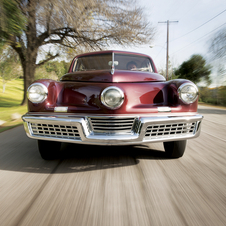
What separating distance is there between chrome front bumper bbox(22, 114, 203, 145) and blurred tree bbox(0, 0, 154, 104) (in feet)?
15.5

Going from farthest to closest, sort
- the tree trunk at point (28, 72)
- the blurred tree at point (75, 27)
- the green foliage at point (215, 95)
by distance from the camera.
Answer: the green foliage at point (215, 95) < the tree trunk at point (28, 72) < the blurred tree at point (75, 27)

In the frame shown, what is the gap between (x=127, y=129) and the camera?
2.46 m

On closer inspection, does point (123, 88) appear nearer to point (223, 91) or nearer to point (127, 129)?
point (127, 129)

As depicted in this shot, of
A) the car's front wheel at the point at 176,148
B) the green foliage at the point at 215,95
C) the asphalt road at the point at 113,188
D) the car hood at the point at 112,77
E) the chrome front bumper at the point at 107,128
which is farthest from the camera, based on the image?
the green foliage at the point at 215,95

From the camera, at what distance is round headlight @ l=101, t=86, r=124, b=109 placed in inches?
96.6

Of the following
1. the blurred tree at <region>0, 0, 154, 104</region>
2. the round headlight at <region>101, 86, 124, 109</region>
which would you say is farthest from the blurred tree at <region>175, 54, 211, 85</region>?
the round headlight at <region>101, 86, 124, 109</region>

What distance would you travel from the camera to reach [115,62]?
3742 millimetres

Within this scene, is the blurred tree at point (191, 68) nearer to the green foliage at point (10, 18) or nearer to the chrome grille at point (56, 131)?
the green foliage at point (10, 18)

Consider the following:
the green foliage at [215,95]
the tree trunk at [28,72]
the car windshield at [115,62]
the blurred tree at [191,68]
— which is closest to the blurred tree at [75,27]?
the tree trunk at [28,72]

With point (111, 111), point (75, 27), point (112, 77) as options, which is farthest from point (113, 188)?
point (75, 27)

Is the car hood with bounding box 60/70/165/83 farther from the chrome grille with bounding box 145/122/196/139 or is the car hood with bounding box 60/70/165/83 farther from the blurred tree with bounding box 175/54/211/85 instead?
the blurred tree with bounding box 175/54/211/85

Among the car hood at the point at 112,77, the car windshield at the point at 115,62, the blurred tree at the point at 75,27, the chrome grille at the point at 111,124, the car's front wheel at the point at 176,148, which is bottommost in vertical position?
the car's front wheel at the point at 176,148

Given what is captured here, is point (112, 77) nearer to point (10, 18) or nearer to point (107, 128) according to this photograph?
point (107, 128)

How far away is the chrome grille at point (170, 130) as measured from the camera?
2477 mm
